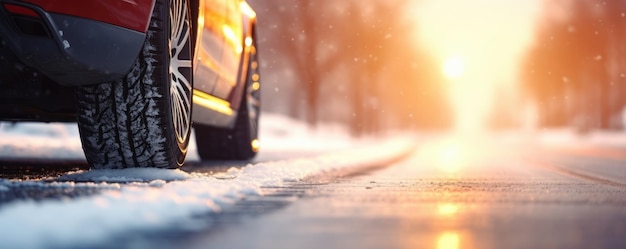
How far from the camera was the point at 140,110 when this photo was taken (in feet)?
22.2

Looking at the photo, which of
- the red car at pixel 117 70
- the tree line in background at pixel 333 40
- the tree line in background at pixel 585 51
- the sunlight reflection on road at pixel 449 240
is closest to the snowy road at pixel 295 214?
the sunlight reflection on road at pixel 449 240

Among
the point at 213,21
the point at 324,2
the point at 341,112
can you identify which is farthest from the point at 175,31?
the point at 341,112

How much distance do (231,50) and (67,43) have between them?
3.71m

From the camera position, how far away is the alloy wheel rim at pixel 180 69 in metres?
7.21

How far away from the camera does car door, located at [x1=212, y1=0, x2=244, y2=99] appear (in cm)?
908

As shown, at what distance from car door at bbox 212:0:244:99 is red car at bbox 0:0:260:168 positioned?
0.20 m

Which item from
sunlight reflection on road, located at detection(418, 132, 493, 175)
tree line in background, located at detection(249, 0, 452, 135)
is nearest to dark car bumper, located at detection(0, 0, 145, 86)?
sunlight reflection on road, located at detection(418, 132, 493, 175)

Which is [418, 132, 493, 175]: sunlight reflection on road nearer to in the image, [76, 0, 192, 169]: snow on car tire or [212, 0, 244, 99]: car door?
[212, 0, 244, 99]: car door

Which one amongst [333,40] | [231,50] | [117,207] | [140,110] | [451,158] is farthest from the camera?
[333,40]

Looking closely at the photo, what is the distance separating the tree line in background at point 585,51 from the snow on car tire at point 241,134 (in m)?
36.3

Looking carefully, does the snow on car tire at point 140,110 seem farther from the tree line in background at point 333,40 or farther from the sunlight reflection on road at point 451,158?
the tree line in background at point 333,40

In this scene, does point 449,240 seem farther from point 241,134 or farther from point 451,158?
point 451,158

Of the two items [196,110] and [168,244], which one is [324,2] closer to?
[196,110]

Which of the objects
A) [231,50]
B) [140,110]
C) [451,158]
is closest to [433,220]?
[140,110]
